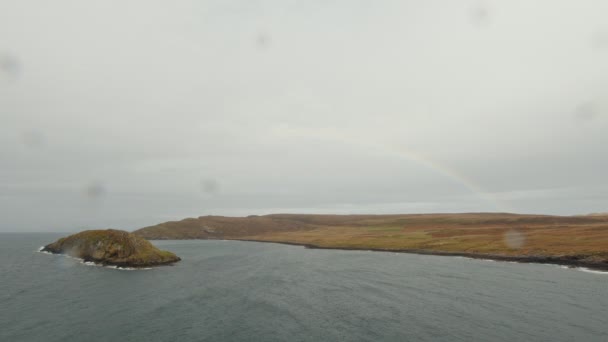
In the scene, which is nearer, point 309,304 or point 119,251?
point 309,304

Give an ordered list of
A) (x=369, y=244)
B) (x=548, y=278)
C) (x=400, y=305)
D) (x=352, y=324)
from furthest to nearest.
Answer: (x=369, y=244) → (x=548, y=278) → (x=400, y=305) → (x=352, y=324)

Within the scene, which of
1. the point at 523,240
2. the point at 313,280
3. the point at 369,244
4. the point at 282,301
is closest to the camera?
the point at 282,301

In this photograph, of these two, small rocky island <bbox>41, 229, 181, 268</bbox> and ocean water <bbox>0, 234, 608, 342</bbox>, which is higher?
small rocky island <bbox>41, 229, 181, 268</bbox>

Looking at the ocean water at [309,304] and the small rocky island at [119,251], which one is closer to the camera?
the ocean water at [309,304]

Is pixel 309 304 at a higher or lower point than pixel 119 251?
lower

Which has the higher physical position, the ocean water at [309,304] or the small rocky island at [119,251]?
the small rocky island at [119,251]

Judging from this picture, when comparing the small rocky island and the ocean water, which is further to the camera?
the small rocky island

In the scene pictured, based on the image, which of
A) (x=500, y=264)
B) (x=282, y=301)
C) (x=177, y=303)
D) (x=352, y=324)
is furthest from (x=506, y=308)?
(x=177, y=303)

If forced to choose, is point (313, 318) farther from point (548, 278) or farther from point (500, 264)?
point (500, 264)
